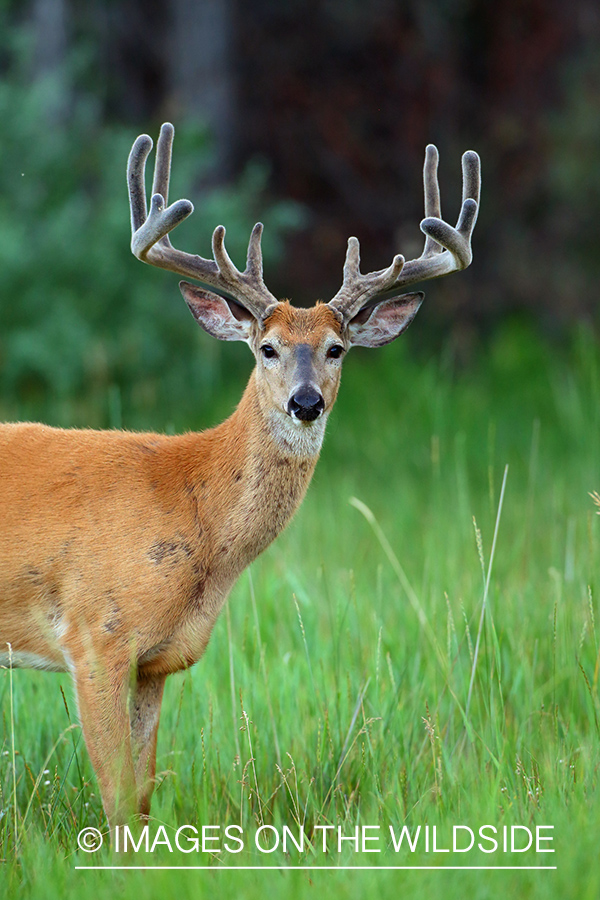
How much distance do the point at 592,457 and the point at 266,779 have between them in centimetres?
310

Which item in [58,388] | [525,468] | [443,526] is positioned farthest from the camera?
[58,388]

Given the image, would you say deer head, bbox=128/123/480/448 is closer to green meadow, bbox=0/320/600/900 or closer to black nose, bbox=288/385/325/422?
black nose, bbox=288/385/325/422

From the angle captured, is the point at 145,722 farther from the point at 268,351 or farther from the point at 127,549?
the point at 268,351

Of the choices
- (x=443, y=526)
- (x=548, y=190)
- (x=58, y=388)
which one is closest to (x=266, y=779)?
(x=443, y=526)

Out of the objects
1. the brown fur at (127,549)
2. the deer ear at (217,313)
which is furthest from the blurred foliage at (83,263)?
the brown fur at (127,549)

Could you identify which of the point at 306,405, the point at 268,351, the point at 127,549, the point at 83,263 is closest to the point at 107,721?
the point at 127,549

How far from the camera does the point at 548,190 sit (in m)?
15.5

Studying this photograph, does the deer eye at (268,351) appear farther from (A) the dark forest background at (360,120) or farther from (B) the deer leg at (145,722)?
(A) the dark forest background at (360,120)

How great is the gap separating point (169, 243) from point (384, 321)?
844 mm

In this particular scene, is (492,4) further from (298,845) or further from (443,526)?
(298,845)

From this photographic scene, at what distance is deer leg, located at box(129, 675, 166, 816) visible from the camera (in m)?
3.67

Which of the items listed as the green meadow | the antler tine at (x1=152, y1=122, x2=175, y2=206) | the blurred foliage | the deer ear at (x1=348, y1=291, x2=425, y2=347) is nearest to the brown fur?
the green meadow

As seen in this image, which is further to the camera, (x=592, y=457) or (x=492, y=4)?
(x=492, y=4)

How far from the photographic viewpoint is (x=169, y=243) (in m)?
3.97
